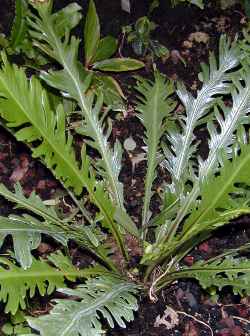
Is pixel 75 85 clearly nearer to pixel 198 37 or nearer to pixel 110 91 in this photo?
pixel 110 91

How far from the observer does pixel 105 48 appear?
2023 mm

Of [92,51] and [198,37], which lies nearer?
[92,51]

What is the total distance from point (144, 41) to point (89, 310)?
1.15m

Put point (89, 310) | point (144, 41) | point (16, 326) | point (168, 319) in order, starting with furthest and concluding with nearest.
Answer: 1. point (144, 41)
2. point (168, 319)
3. point (16, 326)
4. point (89, 310)

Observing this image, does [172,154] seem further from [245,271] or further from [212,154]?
[245,271]

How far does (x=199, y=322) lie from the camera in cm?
178

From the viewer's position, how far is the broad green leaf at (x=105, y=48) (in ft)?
6.59

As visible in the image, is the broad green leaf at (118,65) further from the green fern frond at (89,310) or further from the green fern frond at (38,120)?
the green fern frond at (89,310)

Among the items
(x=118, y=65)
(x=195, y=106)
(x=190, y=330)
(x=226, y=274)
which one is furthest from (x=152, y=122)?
(x=190, y=330)

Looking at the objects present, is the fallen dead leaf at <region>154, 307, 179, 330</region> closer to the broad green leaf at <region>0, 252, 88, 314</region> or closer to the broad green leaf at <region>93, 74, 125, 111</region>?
the broad green leaf at <region>0, 252, 88, 314</region>

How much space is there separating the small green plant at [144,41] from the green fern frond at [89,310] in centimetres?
94

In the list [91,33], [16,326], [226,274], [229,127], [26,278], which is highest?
[91,33]

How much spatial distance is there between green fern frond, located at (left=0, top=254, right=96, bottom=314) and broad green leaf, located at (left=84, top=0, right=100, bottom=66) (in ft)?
2.63

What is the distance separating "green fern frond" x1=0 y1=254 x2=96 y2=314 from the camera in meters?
1.32
